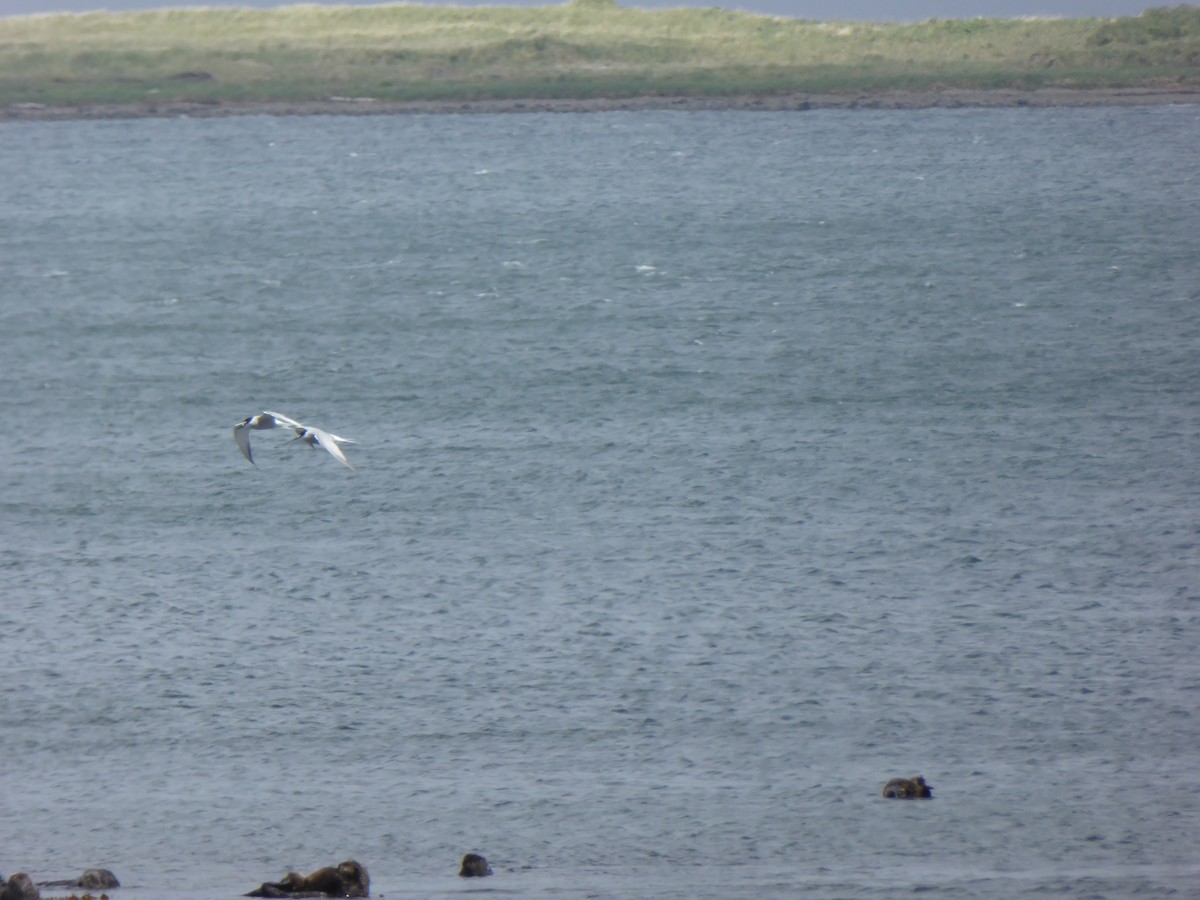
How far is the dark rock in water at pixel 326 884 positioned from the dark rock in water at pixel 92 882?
4.57ft

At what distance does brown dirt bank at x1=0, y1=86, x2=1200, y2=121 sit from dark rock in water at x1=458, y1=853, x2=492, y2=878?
2539 inches

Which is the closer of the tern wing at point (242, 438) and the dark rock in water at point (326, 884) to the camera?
the dark rock in water at point (326, 884)

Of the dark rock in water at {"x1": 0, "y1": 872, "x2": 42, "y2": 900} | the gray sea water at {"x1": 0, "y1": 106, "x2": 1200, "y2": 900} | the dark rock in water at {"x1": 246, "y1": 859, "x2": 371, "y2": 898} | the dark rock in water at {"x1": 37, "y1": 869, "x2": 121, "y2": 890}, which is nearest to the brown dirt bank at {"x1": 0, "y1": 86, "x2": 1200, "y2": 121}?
the gray sea water at {"x1": 0, "y1": 106, "x2": 1200, "y2": 900}

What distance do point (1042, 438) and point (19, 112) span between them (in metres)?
60.7

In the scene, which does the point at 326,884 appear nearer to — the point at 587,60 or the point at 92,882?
the point at 92,882

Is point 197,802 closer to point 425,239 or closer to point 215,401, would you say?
point 215,401

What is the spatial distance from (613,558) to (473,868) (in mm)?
11691

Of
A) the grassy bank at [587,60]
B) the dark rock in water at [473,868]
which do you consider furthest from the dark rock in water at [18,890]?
the grassy bank at [587,60]

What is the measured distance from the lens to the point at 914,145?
7869cm

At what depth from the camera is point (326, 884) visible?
12.6 meters

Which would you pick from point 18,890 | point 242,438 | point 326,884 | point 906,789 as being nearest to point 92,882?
point 18,890

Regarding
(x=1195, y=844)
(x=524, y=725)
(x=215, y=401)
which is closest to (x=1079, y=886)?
(x=1195, y=844)

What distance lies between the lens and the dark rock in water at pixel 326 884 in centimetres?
1262

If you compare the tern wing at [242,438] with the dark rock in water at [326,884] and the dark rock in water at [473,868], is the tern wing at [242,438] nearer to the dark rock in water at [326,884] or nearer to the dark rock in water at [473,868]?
the dark rock in water at [473,868]
